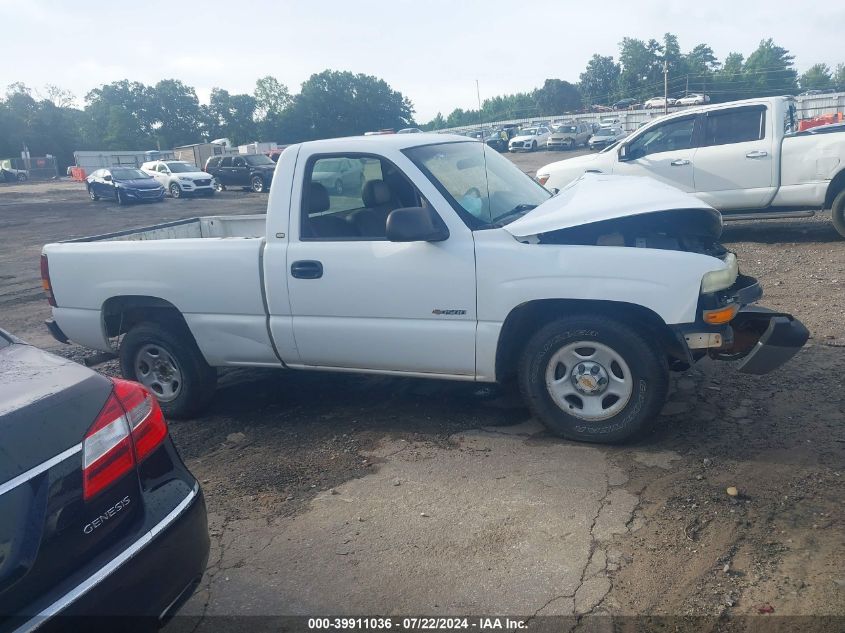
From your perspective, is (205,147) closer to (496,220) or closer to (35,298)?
(35,298)

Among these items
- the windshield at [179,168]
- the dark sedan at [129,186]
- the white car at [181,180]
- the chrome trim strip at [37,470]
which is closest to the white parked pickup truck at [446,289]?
the chrome trim strip at [37,470]

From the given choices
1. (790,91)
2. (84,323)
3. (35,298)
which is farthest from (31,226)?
(790,91)

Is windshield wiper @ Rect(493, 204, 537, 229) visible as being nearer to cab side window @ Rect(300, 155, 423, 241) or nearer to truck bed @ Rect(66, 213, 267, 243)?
cab side window @ Rect(300, 155, 423, 241)

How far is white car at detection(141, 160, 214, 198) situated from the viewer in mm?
30500

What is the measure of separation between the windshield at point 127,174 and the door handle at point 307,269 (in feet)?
88.0

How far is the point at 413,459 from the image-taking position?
4.38 m

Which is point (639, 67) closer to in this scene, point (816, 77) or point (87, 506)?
point (816, 77)

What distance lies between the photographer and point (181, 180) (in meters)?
30.5

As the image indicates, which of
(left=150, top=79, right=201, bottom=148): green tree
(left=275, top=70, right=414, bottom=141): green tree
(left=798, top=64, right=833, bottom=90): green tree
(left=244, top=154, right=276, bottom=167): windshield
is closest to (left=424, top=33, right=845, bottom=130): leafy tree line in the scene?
(left=798, top=64, right=833, bottom=90): green tree

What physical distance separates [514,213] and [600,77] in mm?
116048

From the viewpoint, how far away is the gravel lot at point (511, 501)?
3.06 m

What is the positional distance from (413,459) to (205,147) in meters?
53.5

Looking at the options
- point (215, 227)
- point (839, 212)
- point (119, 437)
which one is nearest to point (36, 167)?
point (215, 227)

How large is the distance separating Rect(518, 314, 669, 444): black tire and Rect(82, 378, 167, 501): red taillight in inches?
91.4
